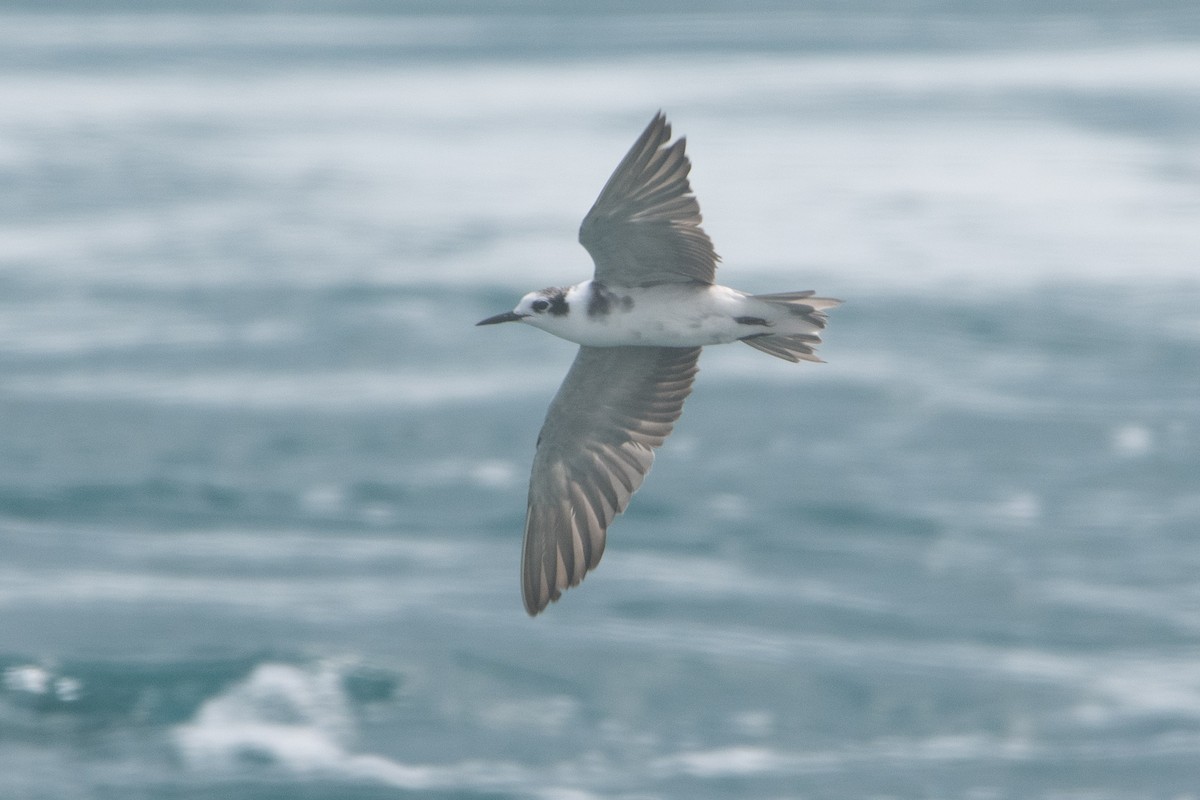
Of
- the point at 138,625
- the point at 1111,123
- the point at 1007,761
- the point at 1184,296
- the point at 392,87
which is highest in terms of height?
the point at 392,87

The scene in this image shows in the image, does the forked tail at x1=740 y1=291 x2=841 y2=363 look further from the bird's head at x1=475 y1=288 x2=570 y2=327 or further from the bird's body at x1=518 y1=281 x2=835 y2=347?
the bird's head at x1=475 y1=288 x2=570 y2=327

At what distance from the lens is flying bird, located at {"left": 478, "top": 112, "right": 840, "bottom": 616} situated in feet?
25.3

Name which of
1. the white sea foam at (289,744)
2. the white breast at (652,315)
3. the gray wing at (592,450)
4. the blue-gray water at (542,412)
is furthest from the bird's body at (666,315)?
the white sea foam at (289,744)

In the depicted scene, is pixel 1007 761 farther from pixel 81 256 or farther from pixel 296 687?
pixel 81 256

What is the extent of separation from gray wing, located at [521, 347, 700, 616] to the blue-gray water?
27.8 m

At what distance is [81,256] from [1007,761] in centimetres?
2980

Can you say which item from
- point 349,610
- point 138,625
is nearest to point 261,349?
point 349,610

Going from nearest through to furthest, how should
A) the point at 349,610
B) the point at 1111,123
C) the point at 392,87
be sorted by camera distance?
the point at 349,610 → the point at 1111,123 → the point at 392,87

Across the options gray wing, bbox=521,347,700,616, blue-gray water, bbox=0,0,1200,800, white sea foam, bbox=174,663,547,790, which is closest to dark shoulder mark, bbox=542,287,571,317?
gray wing, bbox=521,347,700,616

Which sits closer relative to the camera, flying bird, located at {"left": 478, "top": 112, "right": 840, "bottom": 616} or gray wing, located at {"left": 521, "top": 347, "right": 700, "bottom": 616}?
flying bird, located at {"left": 478, "top": 112, "right": 840, "bottom": 616}

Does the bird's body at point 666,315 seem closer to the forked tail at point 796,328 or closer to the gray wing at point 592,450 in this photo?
the forked tail at point 796,328

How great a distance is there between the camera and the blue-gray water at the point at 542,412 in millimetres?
38594

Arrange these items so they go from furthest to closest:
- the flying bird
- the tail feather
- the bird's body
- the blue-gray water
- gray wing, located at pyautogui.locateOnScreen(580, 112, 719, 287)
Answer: the blue-gray water
the tail feather
the bird's body
the flying bird
gray wing, located at pyautogui.locateOnScreen(580, 112, 719, 287)

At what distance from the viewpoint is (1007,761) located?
3966 centimetres
